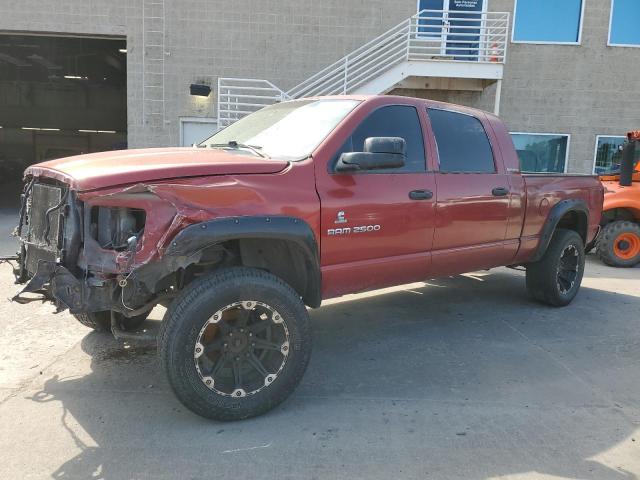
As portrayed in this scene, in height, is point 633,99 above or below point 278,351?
above

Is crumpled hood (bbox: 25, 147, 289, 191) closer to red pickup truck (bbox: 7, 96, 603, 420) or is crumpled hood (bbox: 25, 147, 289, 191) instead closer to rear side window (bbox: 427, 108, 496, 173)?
red pickup truck (bbox: 7, 96, 603, 420)

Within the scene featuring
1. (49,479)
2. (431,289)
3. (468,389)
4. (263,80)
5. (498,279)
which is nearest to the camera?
(49,479)

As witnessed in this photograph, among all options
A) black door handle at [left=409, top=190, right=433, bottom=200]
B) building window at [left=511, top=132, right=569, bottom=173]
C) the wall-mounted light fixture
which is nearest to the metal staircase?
the wall-mounted light fixture

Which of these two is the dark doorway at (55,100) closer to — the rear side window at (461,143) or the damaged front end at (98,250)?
the damaged front end at (98,250)

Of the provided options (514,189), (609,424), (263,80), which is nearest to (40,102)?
(263,80)

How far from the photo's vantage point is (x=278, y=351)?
3.39 metres

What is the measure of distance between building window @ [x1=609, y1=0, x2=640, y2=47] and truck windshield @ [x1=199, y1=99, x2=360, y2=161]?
1230 centimetres

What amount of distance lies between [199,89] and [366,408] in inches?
427

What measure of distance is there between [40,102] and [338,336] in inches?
1181

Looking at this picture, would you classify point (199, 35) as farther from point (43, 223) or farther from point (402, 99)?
point (43, 223)

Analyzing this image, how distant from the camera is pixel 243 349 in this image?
3.33 m

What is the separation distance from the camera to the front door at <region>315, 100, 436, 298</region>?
12.1 feet

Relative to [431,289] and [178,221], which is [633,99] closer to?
[431,289]

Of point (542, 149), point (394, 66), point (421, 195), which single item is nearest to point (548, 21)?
point (542, 149)
